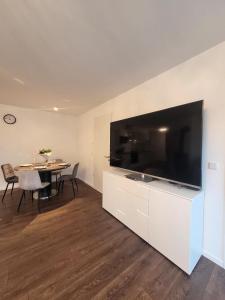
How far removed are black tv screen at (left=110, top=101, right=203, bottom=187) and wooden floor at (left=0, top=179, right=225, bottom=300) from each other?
0.96m

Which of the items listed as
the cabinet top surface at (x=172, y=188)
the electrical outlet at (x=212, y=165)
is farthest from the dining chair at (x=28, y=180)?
the electrical outlet at (x=212, y=165)

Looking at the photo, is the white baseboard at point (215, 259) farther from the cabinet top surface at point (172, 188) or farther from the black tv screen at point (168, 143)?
the black tv screen at point (168, 143)

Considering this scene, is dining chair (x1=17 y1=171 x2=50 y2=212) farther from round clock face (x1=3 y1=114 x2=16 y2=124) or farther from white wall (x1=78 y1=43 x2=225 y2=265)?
white wall (x1=78 y1=43 x2=225 y2=265)

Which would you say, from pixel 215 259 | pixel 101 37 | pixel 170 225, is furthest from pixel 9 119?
pixel 215 259

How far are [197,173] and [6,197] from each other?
4.15 m

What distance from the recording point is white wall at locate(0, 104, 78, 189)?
13.5 feet

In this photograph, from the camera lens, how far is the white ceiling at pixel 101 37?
1.20 metres

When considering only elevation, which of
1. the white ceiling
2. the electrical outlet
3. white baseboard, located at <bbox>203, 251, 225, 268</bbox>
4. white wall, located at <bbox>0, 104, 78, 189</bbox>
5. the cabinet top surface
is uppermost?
the white ceiling

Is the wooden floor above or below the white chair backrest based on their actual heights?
below

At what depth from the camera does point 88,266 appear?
159 centimetres

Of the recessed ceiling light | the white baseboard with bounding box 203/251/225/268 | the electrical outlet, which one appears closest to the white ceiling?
the recessed ceiling light

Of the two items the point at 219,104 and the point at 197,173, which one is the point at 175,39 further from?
the point at 197,173

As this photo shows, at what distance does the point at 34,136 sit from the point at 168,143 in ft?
13.9

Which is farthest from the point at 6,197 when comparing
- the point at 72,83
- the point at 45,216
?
the point at 72,83
